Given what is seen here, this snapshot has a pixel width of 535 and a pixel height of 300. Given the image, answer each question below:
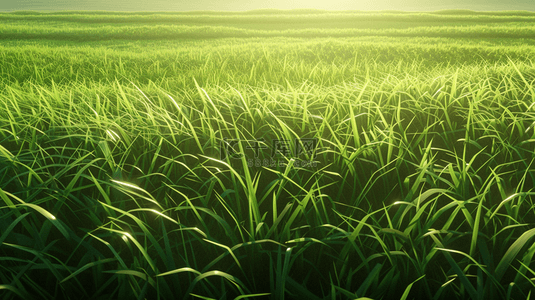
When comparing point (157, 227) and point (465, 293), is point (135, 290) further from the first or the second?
point (465, 293)

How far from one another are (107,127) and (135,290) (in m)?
0.93

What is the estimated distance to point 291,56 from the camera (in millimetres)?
4648

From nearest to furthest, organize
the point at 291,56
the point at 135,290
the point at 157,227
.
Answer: the point at 135,290, the point at 157,227, the point at 291,56

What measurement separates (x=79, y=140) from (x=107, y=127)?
0.17m

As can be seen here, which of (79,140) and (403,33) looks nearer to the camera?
(79,140)

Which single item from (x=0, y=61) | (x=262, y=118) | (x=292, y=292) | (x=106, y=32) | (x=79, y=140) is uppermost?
(x=106, y=32)

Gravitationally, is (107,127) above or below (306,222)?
above

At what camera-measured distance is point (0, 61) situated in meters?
4.34

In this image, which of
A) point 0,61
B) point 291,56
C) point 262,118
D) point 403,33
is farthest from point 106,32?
→ point 262,118

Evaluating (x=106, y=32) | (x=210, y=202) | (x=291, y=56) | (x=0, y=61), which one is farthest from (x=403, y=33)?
(x=210, y=202)

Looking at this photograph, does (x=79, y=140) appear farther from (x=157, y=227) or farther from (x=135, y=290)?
(x=135, y=290)

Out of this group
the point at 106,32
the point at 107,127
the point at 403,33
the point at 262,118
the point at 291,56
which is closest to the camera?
the point at 107,127

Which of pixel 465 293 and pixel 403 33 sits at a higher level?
pixel 403 33

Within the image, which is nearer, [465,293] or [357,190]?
[465,293]
